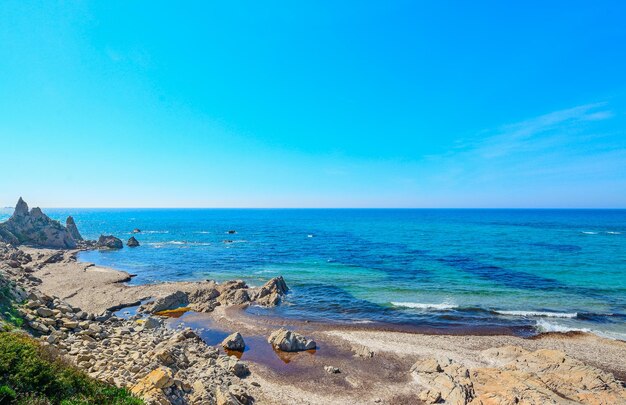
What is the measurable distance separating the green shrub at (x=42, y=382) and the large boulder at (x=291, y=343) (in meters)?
14.6

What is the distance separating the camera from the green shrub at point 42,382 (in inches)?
426

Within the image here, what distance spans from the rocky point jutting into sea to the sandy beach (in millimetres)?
84

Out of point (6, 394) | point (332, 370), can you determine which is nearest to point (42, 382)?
point (6, 394)

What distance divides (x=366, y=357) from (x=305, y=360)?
489cm

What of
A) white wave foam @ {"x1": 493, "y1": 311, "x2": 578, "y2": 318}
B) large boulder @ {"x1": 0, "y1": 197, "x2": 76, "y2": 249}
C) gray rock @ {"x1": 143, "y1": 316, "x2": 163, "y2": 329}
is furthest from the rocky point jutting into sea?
large boulder @ {"x1": 0, "y1": 197, "x2": 76, "y2": 249}

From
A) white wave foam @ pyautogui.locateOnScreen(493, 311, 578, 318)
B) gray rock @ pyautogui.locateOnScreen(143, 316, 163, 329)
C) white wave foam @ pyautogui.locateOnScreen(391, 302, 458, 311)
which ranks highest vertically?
gray rock @ pyautogui.locateOnScreen(143, 316, 163, 329)

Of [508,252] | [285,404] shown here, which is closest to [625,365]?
[285,404]

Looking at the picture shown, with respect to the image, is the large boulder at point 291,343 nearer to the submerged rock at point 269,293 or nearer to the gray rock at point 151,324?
the gray rock at point 151,324

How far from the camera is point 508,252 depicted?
246ft

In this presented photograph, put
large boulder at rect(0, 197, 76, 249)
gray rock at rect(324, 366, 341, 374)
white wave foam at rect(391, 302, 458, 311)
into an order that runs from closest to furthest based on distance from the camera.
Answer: gray rock at rect(324, 366, 341, 374) < white wave foam at rect(391, 302, 458, 311) < large boulder at rect(0, 197, 76, 249)

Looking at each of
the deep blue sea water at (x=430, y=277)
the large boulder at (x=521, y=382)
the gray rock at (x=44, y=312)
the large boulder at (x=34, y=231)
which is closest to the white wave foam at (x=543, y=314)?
the deep blue sea water at (x=430, y=277)

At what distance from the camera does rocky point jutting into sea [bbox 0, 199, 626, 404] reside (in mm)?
17844

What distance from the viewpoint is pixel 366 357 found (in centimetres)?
2527

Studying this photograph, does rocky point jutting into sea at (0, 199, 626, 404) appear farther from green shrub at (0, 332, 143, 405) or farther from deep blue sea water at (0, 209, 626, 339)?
deep blue sea water at (0, 209, 626, 339)
